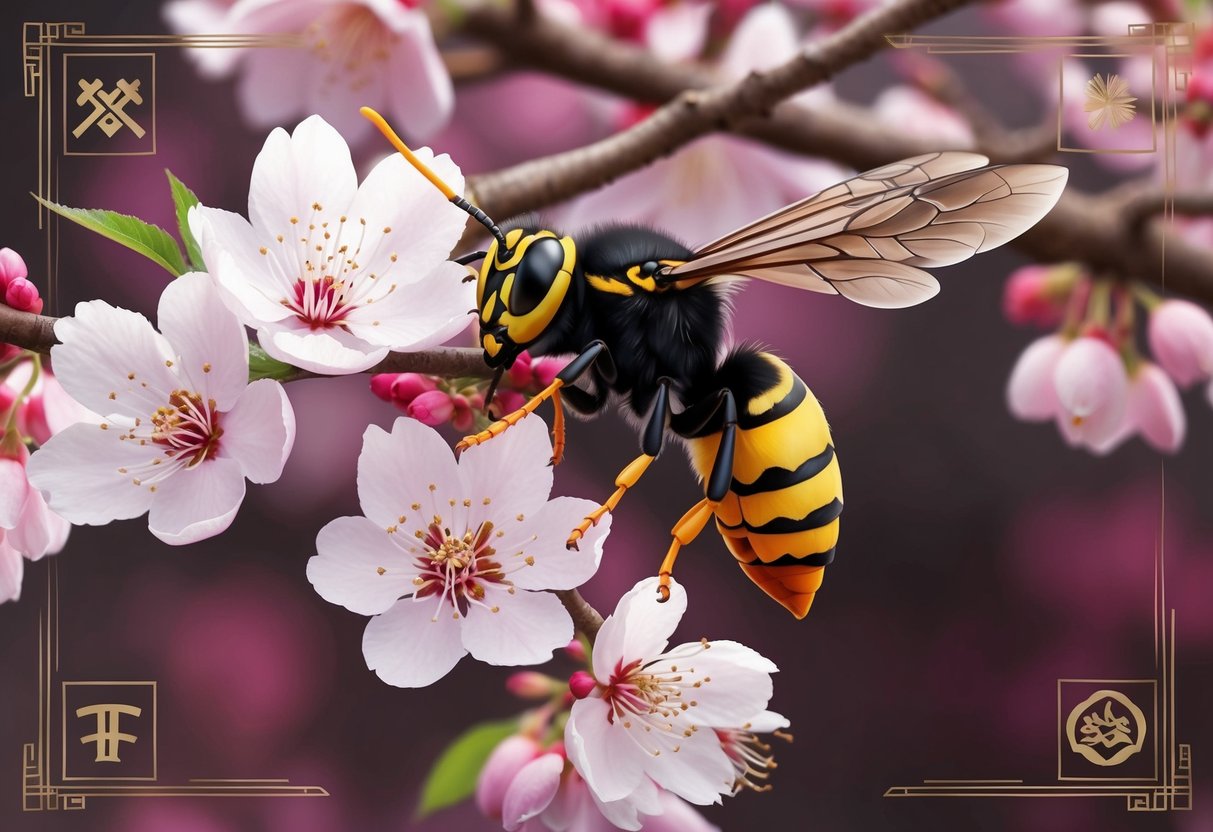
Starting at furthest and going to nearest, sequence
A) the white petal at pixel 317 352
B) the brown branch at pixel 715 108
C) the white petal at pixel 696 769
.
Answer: the brown branch at pixel 715 108, the white petal at pixel 696 769, the white petal at pixel 317 352

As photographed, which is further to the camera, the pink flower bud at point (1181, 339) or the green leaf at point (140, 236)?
the pink flower bud at point (1181, 339)

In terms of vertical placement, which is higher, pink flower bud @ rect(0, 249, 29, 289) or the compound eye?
pink flower bud @ rect(0, 249, 29, 289)

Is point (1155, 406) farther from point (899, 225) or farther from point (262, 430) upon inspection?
point (262, 430)

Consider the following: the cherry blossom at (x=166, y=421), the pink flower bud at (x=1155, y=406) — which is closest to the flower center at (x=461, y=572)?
the cherry blossom at (x=166, y=421)

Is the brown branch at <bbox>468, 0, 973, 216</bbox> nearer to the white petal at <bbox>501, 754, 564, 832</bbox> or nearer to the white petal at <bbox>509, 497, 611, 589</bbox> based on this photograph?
the white petal at <bbox>509, 497, 611, 589</bbox>

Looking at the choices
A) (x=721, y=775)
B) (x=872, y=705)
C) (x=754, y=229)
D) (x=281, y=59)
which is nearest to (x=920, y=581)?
(x=872, y=705)

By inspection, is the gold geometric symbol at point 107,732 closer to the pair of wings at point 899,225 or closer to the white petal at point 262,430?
the white petal at point 262,430

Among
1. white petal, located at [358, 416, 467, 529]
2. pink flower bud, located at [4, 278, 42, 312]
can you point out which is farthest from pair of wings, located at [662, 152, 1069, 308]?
pink flower bud, located at [4, 278, 42, 312]

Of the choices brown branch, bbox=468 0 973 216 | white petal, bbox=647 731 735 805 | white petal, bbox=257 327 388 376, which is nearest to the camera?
white petal, bbox=257 327 388 376
